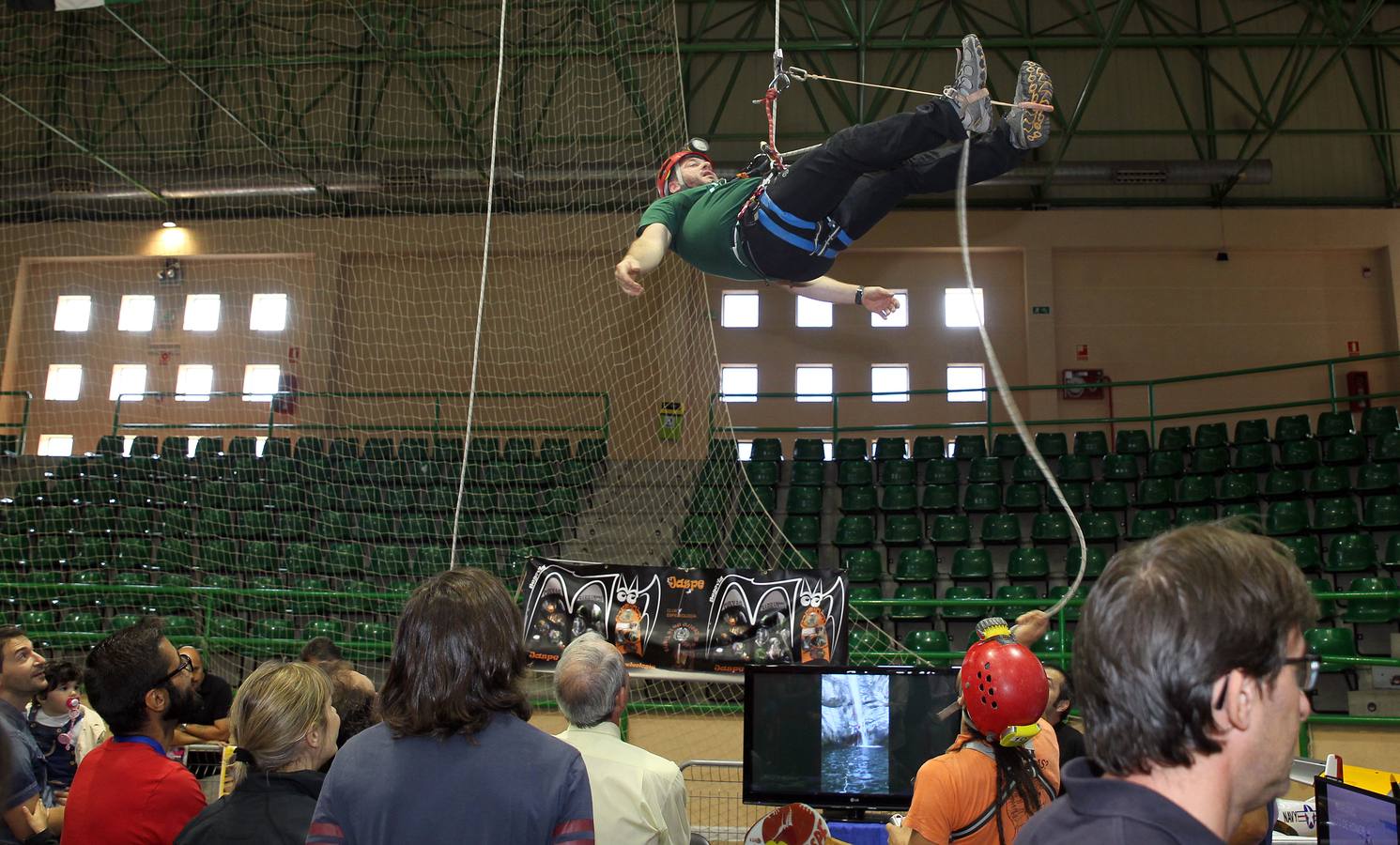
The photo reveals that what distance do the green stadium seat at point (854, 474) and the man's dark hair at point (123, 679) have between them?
8.93 metres

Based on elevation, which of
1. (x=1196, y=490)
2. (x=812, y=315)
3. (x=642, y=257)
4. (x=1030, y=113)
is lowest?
(x=1196, y=490)

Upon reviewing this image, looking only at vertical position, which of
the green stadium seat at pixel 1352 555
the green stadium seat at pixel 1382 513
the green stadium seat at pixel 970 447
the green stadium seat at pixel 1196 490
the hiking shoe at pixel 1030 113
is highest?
the hiking shoe at pixel 1030 113

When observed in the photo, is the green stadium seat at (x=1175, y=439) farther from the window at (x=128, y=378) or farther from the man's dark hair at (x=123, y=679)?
the window at (x=128, y=378)

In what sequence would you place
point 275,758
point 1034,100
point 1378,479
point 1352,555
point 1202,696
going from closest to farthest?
point 1202,696 → point 275,758 → point 1034,100 → point 1352,555 → point 1378,479

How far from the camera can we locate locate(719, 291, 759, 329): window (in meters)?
13.9

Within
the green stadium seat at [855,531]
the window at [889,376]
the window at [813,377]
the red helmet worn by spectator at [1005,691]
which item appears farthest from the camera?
the window at [813,377]

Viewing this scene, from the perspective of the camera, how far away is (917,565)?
9.31m

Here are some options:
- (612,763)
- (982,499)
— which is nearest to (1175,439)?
(982,499)

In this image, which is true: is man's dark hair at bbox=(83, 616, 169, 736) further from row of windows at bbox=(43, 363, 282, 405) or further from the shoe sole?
row of windows at bbox=(43, 363, 282, 405)

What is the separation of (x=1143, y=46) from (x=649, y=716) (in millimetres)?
11173

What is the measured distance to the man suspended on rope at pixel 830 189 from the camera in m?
3.27

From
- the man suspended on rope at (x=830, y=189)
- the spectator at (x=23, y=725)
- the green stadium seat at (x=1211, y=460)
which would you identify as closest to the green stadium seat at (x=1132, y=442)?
the green stadium seat at (x=1211, y=460)

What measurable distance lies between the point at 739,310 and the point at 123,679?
1187 cm

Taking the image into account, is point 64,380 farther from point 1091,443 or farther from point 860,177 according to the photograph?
point 860,177
